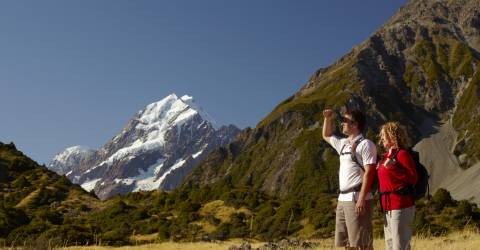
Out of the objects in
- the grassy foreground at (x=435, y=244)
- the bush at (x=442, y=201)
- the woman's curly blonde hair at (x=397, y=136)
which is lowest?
the grassy foreground at (x=435, y=244)

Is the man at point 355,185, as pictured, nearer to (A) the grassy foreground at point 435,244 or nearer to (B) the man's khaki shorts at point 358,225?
(B) the man's khaki shorts at point 358,225

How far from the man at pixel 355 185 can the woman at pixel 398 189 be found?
264 mm

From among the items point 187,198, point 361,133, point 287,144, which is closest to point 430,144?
point 287,144

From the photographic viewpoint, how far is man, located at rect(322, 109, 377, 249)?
8.36 m

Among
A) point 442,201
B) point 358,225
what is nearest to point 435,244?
point 358,225

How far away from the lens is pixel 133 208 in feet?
199

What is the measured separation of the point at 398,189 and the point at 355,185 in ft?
2.41

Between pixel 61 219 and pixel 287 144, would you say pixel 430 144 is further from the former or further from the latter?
pixel 61 219

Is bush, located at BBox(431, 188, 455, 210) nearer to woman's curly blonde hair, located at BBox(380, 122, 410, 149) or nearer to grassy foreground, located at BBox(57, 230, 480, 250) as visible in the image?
grassy foreground, located at BBox(57, 230, 480, 250)

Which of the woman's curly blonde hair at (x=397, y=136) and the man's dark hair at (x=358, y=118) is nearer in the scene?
the woman's curly blonde hair at (x=397, y=136)

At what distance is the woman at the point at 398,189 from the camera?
8062 millimetres

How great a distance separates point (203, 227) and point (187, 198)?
51.0 feet

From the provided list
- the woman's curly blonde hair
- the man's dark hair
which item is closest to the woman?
the woman's curly blonde hair

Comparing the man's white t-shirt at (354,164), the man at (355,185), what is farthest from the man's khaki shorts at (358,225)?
the man's white t-shirt at (354,164)
